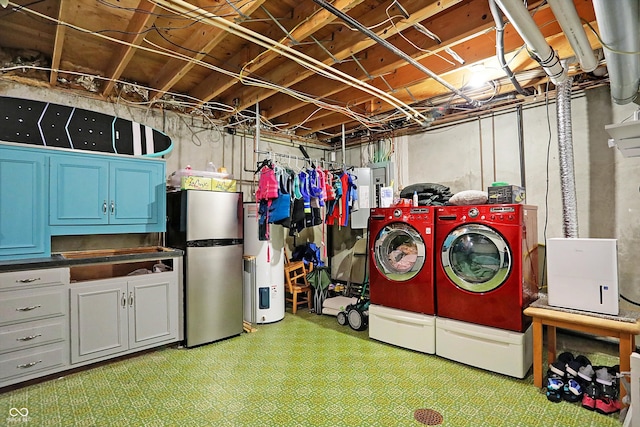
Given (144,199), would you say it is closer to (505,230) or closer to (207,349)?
(207,349)

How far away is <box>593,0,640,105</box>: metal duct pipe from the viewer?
1.51 m

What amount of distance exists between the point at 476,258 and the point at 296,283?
2556 mm

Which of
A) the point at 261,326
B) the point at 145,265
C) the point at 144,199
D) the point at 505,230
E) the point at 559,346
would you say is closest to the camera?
the point at 505,230

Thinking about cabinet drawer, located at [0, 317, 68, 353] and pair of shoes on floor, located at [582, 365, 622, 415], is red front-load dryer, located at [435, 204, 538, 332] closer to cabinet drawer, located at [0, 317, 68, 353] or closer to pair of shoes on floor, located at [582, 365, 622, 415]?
pair of shoes on floor, located at [582, 365, 622, 415]

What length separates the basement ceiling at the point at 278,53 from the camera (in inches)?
87.9

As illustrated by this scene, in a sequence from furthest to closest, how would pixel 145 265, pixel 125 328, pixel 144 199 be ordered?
pixel 145 265 < pixel 144 199 < pixel 125 328

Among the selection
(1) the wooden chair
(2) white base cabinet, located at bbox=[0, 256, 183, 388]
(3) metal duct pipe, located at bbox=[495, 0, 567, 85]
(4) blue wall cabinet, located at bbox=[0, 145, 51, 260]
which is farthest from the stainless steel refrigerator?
(3) metal duct pipe, located at bbox=[495, 0, 567, 85]

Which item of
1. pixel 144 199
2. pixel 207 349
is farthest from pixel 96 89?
pixel 207 349

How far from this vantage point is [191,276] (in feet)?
10.6

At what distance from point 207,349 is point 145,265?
121cm

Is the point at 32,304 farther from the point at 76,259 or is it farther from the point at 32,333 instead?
the point at 76,259

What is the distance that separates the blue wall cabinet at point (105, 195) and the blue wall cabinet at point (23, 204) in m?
0.08

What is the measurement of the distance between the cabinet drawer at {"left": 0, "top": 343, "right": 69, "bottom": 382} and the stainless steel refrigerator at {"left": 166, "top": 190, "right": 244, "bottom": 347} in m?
1.00

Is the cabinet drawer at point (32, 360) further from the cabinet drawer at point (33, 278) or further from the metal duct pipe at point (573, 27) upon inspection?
the metal duct pipe at point (573, 27)
